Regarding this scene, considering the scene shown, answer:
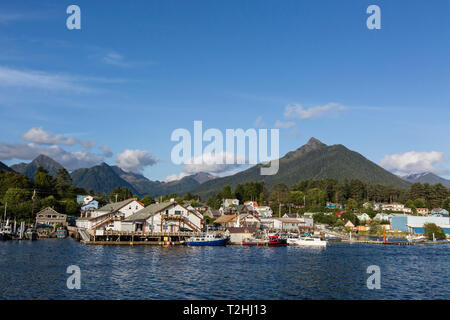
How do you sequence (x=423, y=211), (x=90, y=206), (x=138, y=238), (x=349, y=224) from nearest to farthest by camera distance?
(x=138, y=238)
(x=90, y=206)
(x=349, y=224)
(x=423, y=211)

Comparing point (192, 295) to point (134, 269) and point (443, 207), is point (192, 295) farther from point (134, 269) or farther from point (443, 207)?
point (443, 207)

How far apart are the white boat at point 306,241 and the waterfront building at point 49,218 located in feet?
229

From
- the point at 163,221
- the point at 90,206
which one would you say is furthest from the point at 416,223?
the point at 90,206

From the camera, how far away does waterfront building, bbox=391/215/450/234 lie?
474 ft

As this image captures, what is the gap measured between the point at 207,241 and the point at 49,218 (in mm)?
60880

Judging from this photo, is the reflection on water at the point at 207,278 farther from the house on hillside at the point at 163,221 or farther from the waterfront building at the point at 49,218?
the waterfront building at the point at 49,218

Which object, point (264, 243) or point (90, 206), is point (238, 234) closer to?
point (264, 243)

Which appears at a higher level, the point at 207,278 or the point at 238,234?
the point at 238,234

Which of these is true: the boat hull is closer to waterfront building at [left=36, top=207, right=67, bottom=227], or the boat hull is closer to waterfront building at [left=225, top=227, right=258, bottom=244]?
waterfront building at [left=225, top=227, right=258, bottom=244]

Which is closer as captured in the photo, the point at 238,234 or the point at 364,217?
the point at 238,234

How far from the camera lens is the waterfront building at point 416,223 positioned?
14462 cm

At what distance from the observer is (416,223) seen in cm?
14638
